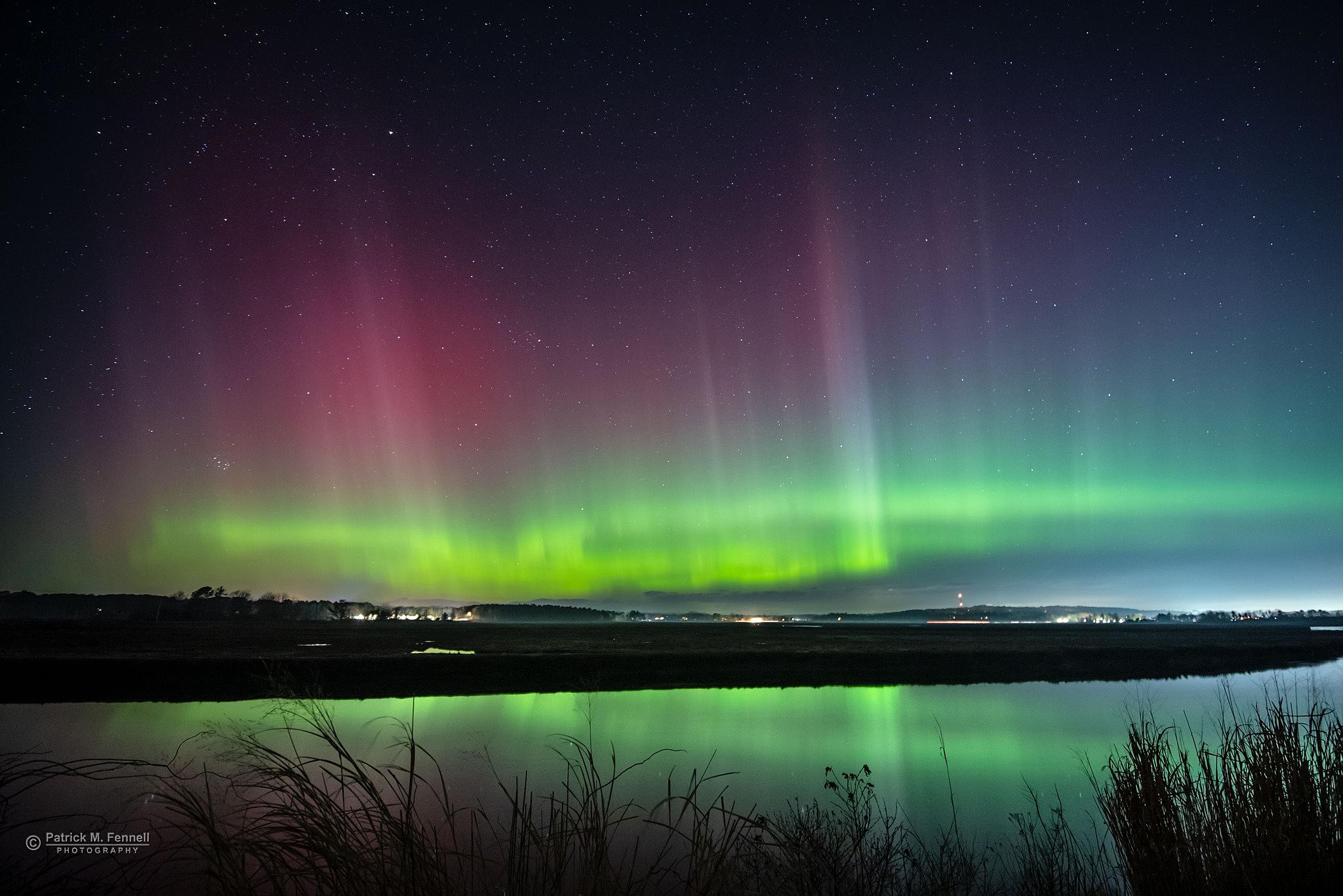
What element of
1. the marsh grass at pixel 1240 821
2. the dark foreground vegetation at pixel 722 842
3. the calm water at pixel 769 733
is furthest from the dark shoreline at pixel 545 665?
the marsh grass at pixel 1240 821

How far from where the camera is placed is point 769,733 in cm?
2225

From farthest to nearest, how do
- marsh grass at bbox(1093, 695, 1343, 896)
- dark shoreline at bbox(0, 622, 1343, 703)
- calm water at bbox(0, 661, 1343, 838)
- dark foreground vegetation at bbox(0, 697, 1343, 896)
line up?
1. dark shoreline at bbox(0, 622, 1343, 703)
2. calm water at bbox(0, 661, 1343, 838)
3. marsh grass at bbox(1093, 695, 1343, 896)
4. dark foreground vegetation at bbox(0, 697, 1343, 896)

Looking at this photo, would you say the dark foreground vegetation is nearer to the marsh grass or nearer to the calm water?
the marsh grass

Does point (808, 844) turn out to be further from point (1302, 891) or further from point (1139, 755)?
point (1302, 891)

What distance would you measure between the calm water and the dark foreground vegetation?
119 inches

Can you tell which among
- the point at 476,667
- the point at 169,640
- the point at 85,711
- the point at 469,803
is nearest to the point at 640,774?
the point at 469,803

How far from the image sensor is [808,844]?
873 cm

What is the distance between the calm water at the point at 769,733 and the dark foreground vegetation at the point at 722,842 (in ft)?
9.95

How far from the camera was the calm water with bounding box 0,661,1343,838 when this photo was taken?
15938mm

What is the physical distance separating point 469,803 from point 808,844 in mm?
8212

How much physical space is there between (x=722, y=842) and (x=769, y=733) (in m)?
14.4

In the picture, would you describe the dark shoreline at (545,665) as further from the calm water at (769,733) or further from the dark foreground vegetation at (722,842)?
the dark foreground vegetation at (722,842)

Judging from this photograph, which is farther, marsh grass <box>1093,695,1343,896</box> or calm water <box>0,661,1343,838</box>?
calm water <box>0,661,1343,838</box>

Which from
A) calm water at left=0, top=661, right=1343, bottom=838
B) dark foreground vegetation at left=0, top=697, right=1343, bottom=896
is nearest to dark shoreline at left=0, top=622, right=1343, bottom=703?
calm water at left=0, top=661, right=1343, bottom=838
